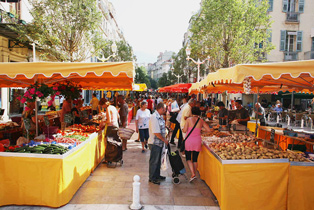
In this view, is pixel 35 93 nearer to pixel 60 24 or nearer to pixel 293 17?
pixel 60 24

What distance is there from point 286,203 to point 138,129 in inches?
207

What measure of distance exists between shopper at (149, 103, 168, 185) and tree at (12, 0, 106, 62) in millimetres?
13598

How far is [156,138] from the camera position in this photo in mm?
5461

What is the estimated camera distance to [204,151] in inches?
224

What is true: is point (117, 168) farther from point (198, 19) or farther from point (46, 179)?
point (198, 19)

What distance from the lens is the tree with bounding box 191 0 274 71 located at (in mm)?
18531

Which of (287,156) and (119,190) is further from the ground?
(287,156)

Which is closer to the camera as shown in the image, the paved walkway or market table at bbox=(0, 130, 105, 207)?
market table at bbox=(0, 130, 105, 207)

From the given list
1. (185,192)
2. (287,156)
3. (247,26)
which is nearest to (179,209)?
(185,192)

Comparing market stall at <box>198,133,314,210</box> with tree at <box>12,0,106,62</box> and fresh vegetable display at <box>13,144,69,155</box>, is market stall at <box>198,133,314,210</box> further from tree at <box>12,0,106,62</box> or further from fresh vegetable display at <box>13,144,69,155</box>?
tree at <box>12,0,106,62</box>

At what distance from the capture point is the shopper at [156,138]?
532cm

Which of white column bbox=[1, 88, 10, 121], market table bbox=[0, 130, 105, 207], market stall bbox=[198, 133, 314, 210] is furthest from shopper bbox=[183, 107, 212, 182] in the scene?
white column bbox=[1, 88, 10, 121]

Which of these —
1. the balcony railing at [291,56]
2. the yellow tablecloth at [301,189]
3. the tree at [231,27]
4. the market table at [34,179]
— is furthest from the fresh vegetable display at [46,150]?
the balcony railing at [291,56]

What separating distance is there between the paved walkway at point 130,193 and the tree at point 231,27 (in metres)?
15.5
